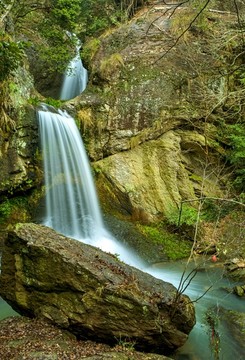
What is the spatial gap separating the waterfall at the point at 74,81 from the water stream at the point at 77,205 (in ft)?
12.0

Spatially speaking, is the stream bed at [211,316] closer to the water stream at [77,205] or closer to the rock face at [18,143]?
the water stream at [77,205]

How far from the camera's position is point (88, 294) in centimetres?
415

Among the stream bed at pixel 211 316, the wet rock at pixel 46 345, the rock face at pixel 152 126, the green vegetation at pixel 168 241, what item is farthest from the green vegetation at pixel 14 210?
the wet rock at pixel 46 345

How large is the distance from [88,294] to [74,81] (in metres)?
11.3

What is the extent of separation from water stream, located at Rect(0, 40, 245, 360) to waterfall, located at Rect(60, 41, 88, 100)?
144 inches

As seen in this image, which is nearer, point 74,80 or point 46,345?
point 46,345

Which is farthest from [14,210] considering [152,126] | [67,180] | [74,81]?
[74,81]

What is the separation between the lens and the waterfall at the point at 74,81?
13586 millimetres

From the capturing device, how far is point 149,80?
431 inches

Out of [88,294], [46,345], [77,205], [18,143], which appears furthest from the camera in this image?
[77,205]

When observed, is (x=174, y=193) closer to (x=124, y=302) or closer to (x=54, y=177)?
(x=54, y=177)

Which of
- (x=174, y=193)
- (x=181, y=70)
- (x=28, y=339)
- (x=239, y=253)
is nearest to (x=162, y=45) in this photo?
(x=181, y=70)

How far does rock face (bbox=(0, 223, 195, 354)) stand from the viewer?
406 cm

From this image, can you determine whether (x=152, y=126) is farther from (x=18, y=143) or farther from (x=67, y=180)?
(x=18, y=143)
